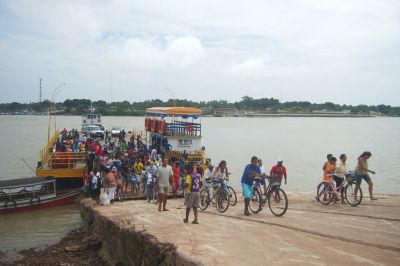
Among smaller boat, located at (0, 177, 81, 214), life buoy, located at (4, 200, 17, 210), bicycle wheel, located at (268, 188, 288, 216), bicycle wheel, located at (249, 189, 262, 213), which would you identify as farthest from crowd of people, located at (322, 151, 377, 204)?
life buoy, located at (4, 200, 17, 210)

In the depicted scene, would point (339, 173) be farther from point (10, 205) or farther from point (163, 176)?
point (10, 205)

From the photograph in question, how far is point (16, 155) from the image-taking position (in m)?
50.7

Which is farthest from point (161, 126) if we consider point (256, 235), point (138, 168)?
point (256, 235)

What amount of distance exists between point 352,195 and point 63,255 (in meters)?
8.92

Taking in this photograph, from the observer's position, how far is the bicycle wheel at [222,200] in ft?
40.1

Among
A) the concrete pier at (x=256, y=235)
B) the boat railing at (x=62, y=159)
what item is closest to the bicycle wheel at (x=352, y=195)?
the concrete pier at (x=256, y=235)

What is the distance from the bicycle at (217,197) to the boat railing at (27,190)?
10.0 metres

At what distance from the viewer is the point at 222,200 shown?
40.3 feet

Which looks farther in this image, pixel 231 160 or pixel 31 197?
pixel 231 160

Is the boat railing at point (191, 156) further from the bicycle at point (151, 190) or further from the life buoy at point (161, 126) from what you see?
the bicycle at point (151, 190)

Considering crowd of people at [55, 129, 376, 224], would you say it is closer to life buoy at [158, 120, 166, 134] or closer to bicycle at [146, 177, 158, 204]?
bicycle at [146, 177, 158, 204]

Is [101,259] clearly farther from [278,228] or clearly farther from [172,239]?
[278,228]

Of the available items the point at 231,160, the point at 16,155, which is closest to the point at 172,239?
the point at 231,160

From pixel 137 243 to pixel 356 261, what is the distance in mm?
4964
